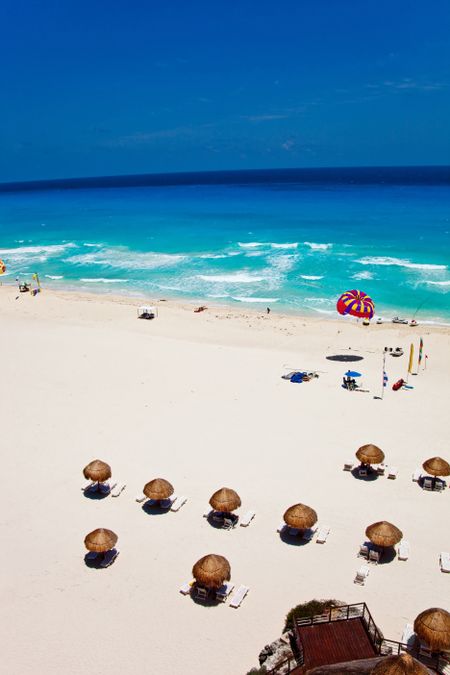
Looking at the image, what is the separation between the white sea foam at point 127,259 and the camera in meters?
53.6

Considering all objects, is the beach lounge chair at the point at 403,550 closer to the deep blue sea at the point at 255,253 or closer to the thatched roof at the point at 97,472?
the thatched roof at the point at 97,472

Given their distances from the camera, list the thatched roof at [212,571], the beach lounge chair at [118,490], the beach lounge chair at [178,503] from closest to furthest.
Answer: the thatched roof at [212,571] < the beach lounge chair at [178,503] < the beach lounge chair at [118,490]

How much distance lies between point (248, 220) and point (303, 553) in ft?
233

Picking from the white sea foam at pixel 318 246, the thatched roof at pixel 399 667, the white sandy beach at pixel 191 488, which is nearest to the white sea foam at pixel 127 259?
the white sea foam at pixel 318 246

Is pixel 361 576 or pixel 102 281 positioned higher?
pixel 102 281

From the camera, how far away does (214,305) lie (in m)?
39.8

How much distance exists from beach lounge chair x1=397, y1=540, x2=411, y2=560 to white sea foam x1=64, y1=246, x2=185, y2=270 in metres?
41.7

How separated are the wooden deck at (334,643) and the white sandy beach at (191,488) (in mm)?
1374

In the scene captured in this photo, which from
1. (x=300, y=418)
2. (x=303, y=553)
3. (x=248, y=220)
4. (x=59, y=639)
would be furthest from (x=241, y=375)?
(x=248, y=220)

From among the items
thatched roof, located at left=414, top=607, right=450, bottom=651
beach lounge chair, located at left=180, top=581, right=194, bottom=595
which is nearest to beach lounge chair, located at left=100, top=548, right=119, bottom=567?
beach lounge chair, located at left=180, top=581, right=194, bottom=595

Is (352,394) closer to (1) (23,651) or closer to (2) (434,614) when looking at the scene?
(2) (434,614)

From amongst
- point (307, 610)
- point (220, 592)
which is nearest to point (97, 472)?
point (220, 592)

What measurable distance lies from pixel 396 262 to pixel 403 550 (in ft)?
129

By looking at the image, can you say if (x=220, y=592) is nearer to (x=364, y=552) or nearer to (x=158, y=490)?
(x=158, y=490)
